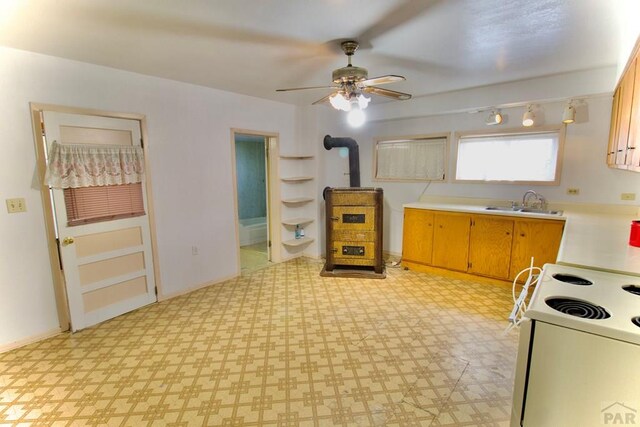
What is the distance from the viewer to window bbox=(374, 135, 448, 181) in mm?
4387

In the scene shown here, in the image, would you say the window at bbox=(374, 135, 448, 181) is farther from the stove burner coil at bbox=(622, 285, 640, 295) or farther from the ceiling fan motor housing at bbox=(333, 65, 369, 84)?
the stove burner coil at bbox=(622, 285, 640, 295)

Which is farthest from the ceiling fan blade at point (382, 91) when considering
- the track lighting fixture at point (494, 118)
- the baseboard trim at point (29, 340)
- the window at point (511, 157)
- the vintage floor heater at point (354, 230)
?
the baseboard trim at point (29, 340)

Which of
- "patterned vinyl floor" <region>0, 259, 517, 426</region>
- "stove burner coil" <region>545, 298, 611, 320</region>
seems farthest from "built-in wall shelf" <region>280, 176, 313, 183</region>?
"stove burner coil" <region>545, 298, 611, 320</region>

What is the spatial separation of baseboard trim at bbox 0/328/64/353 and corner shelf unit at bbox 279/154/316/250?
106 inches

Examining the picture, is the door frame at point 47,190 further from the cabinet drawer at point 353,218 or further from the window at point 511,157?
the window at point 511,157

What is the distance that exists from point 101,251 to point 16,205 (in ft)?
2.33

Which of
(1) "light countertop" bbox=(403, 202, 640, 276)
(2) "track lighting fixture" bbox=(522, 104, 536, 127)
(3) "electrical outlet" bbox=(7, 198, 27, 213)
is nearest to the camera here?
(1) "light countertop" bbox=(403, 202, 640, 276)

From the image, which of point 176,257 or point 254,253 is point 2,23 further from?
point 254,253

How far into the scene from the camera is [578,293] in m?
1.29

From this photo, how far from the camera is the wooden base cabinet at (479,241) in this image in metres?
3.31

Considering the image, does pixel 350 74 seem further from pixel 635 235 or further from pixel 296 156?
pixel 296 156

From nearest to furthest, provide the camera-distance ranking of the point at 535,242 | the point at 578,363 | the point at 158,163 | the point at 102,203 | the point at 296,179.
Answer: the point at 578,363 < the point at 102,203 < the point at 158,163 < the point at 535,242 < the point at 296,179

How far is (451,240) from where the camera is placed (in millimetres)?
3904

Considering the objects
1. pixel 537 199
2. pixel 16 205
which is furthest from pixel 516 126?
pixel 16 205
